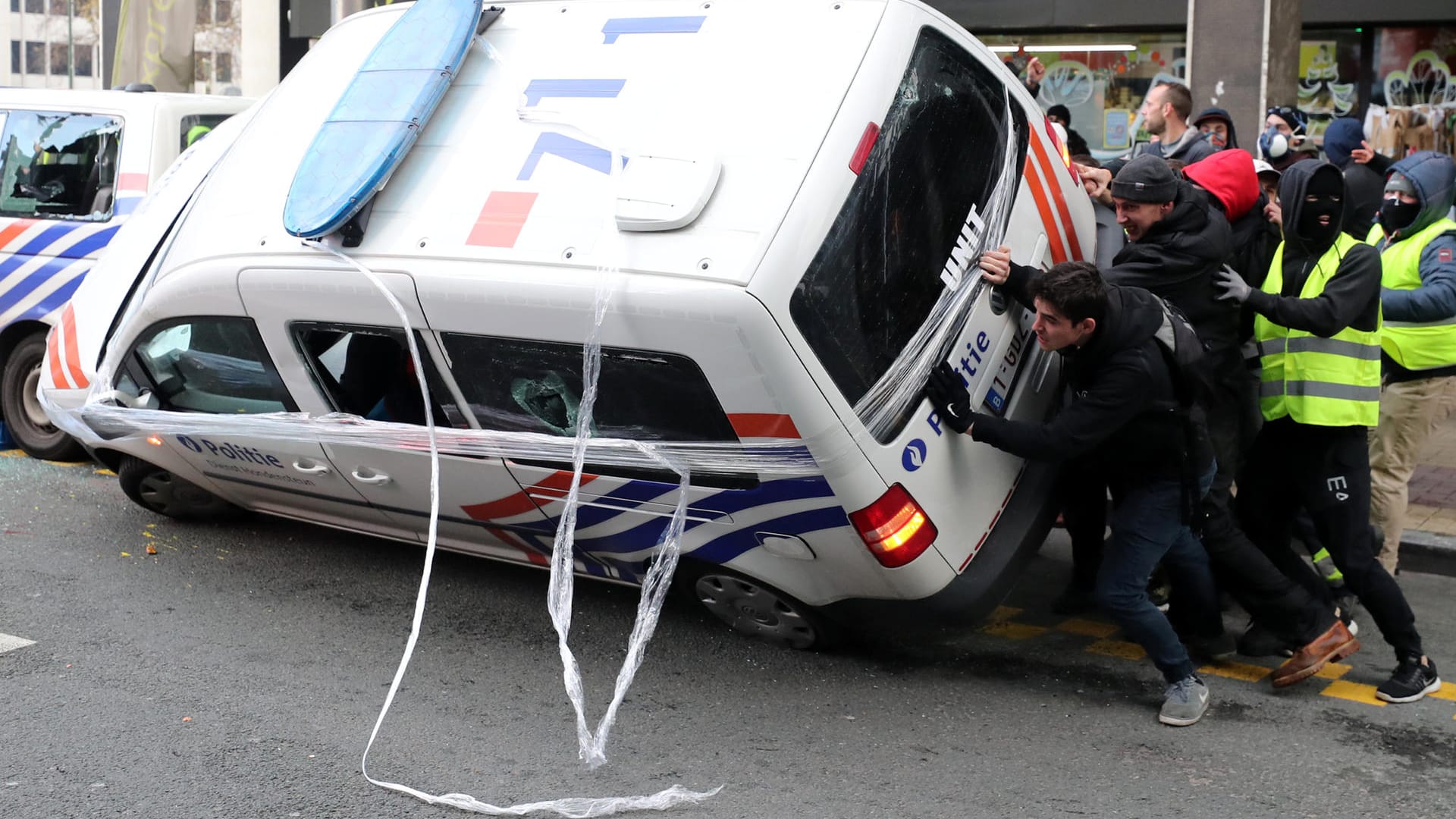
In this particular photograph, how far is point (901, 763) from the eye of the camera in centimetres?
412

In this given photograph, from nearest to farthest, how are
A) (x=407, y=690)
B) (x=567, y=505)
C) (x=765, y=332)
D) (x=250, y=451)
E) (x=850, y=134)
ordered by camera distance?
(x=765, y=332) < (x=850, y=134) < (x=567, y=505) < (x=407, y=690) < (x=250, y=451)

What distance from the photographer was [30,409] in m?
7.96

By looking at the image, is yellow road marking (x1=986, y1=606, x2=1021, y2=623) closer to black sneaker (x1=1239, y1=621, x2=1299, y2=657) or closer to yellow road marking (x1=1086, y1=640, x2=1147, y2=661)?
yellow road marking (x1=1086, y1=640, x2=1147, y2=661)

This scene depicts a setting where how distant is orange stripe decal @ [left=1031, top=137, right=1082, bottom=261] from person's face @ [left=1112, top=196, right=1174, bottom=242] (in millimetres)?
342

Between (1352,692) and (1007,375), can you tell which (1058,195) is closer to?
(1007,375)

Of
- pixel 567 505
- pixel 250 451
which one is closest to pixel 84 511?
pixel 250 451

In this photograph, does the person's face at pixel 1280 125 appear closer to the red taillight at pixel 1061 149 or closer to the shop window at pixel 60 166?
the red taillight at pixel 1061 149

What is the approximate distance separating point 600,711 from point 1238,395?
2.63 metres

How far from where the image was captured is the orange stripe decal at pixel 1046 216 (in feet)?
16.0

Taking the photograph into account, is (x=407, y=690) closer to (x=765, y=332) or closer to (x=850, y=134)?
(x=765, y=332)

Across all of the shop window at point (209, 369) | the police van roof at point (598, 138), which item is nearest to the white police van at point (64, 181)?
the shop window at point (209, 369)

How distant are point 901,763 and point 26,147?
624cm

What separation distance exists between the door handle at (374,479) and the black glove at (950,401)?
6.60 ft

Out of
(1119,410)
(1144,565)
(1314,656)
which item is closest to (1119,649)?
(1314,656)
